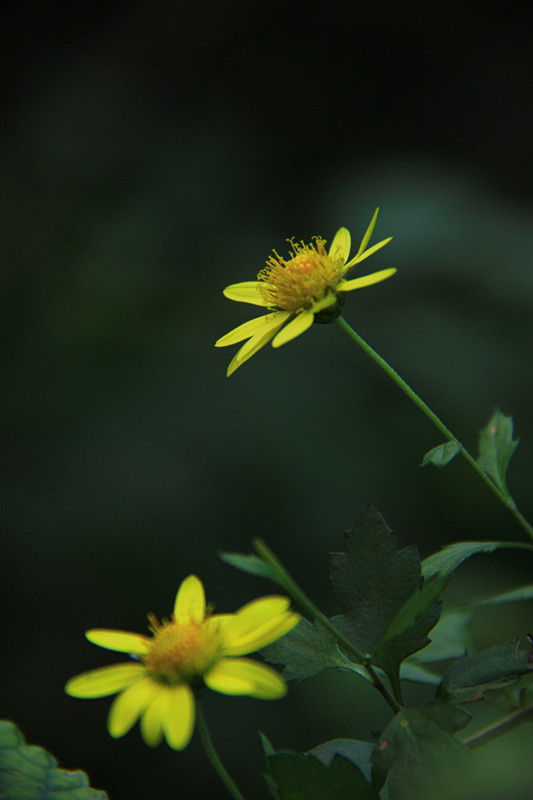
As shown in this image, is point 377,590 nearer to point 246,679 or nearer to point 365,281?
point 246,679

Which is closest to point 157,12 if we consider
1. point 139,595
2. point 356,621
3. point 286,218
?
point 286,218

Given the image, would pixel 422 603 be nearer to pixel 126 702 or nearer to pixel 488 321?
pixel 126 702

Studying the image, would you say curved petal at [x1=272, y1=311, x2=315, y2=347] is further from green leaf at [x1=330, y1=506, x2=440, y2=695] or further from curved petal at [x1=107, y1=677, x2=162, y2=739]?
curved petal at [x1=107, y1=677, x2=162, y2=739]


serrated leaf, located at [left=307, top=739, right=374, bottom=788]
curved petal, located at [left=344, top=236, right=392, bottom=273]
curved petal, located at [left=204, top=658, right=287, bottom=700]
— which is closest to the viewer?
curved petal, located at [left=204, top=658, right=287, bottom=700]

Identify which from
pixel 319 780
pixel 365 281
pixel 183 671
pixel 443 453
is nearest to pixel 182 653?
pixel 183 671

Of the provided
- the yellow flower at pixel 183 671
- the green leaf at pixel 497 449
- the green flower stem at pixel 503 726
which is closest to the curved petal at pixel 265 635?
the yellow flower at pixel 183 671

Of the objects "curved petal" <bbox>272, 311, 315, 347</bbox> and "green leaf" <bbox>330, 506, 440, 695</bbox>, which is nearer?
"green leaf" <bbox>330, 506, 440, 695</bbox>

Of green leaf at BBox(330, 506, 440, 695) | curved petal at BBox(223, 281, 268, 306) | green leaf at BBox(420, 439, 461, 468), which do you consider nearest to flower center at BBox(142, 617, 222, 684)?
green leaf at BBox(330, 506, 440, 695)

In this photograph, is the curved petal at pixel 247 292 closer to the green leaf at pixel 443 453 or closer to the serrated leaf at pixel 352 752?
the green leaf at pixel 443 453
